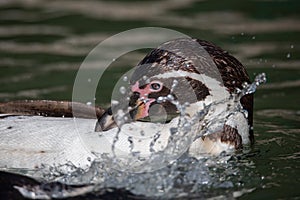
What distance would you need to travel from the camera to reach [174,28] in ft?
27.3

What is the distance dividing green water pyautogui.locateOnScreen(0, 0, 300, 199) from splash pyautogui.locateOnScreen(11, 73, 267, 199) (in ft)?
1.04

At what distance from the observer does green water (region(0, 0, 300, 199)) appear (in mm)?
6070

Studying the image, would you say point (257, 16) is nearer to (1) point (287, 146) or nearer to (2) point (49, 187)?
(1) point (287, 146)

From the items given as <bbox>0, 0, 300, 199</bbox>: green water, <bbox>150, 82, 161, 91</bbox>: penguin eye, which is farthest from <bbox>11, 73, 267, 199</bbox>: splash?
<bbox>0, 0, 300, 199</bbox>: green water

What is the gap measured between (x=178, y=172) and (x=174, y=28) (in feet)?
12.9

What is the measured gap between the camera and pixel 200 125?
4.89 meters

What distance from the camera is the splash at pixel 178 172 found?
434 centimetres

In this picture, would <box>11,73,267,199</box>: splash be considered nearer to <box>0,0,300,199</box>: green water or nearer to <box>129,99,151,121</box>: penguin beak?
<box>129,99,151,121</box>: penguin beak

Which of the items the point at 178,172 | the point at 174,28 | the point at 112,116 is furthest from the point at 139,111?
the point at 174,28

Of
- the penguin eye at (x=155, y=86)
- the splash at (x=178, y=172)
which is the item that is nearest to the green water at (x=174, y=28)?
the splash at (x=178, y=172)

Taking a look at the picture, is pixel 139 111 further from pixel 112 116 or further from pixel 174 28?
pixel 174 28

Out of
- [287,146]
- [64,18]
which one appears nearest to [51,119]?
[287,146]

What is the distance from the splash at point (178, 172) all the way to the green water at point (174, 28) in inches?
12.5

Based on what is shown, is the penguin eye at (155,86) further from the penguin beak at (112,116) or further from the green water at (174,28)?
the green water at (174,28)
